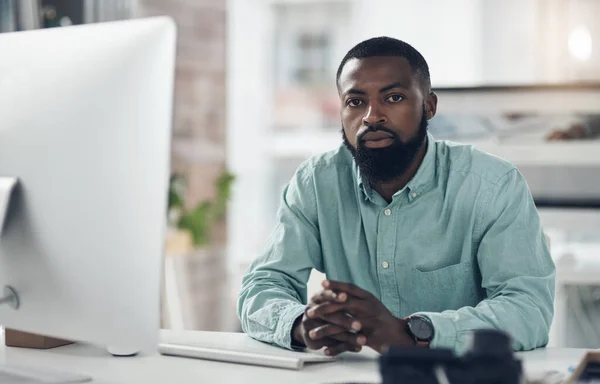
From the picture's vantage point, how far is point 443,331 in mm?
1194

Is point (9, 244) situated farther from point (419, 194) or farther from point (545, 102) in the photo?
point (545, 102)

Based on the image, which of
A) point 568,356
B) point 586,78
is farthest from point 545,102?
point 568,356

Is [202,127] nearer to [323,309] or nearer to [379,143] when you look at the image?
[379,143]

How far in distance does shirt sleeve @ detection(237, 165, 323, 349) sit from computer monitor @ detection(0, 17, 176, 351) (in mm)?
403

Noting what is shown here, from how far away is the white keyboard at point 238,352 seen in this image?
1.13 metres

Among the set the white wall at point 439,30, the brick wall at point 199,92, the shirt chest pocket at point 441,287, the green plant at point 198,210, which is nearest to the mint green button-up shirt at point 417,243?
the shirt chest pocket at point 441,287

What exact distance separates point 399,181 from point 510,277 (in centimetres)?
31

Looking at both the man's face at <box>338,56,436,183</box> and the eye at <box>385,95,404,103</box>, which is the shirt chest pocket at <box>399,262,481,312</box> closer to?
the man's face at <box>338,56,436,183</box>

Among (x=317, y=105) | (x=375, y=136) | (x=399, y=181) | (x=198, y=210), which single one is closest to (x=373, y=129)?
(x=375, y=136)

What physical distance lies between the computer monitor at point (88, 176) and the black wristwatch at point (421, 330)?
451mm

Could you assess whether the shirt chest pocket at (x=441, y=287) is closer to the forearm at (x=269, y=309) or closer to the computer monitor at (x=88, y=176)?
the forearm at (x=269, y=309)

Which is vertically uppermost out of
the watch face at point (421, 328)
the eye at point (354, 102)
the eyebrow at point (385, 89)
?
the eyebrow at point (385, 89)

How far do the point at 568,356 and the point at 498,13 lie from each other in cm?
332

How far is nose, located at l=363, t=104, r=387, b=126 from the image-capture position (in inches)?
57.4
